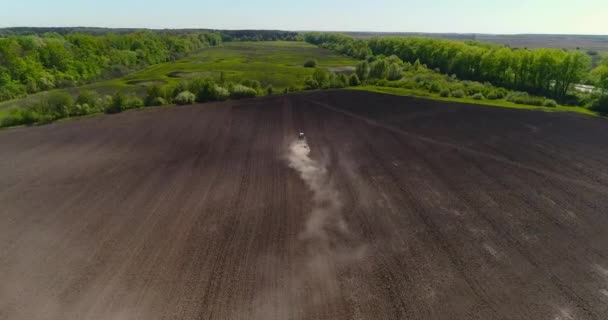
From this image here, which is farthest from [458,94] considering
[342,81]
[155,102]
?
[155,102]

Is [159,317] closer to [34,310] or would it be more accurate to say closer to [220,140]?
[34,310]

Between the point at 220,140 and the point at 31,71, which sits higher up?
the point at 31,71

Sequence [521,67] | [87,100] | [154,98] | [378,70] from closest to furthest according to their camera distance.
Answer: [87,100], [154,98], [521,67], [378,70]

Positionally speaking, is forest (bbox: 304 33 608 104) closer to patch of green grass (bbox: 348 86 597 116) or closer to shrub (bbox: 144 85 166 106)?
patch of green grass (bbox: 348 86 597 116)

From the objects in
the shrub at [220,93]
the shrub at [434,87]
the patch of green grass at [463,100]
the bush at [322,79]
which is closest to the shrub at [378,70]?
the patch of green grass at [463,100]

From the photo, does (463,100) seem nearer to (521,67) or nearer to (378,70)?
(521,67)

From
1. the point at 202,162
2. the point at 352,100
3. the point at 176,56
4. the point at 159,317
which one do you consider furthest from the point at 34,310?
the point at 176,56

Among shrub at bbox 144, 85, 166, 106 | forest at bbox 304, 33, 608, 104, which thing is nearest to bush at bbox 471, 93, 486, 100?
forest at bbox 304, 33, 608, 104
